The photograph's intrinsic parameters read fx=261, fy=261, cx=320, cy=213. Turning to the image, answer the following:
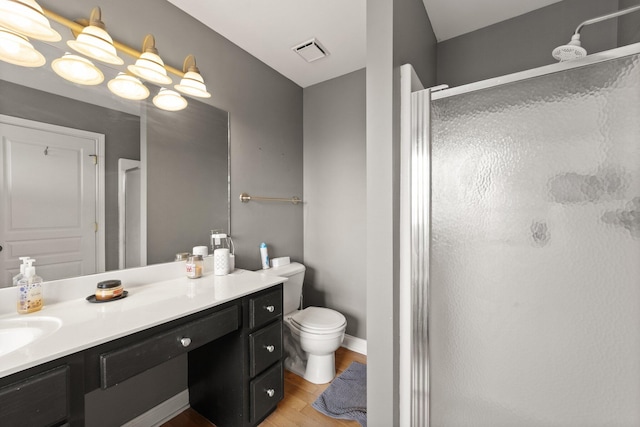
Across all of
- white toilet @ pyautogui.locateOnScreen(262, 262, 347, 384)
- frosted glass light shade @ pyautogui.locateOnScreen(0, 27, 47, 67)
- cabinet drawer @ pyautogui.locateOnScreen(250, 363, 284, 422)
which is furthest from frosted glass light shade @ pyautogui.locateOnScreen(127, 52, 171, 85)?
cabinet drawer @ pyautogui.locateOnScreen(250, 363, 284, 422)

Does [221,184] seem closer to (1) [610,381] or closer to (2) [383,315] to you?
(2) [383,315]

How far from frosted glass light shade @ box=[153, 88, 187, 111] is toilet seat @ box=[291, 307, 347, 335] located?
1.65 metres

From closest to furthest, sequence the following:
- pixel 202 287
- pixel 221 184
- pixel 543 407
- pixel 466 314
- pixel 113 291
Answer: pixel 543 407 < pixel 466 314 < pixel 113 291 < pixel 202 287 < pixel 221 184

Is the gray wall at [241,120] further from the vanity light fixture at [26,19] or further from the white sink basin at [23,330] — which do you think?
the white sink basin at [23,330]

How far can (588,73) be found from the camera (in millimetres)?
889

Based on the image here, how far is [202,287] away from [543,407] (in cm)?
157

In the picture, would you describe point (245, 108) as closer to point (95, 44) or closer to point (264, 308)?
point (95, 44)

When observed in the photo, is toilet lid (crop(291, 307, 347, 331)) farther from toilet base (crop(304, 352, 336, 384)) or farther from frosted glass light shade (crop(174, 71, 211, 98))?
frosted glass light shade (crop(174, 71, 211, 98))

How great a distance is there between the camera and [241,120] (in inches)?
79.8

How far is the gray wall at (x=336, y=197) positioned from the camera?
92.9 inches

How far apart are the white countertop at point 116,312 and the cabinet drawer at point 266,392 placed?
0.53 metres

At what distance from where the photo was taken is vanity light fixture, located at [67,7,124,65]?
47.1 inches

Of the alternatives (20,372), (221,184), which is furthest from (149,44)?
(20,372)

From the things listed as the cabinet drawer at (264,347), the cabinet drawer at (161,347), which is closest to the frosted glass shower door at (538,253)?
the cabinet drawer at (264,347)
